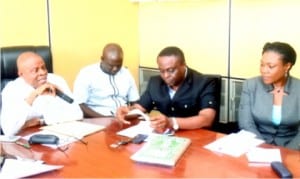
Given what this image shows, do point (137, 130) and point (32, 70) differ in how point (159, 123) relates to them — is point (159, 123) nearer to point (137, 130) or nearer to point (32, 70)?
point (137, 130)

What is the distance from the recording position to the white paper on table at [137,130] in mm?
2150

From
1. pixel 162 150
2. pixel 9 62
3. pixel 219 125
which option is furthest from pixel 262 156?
pixel 9 62

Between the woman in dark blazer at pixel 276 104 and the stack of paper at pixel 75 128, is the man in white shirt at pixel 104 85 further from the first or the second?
the woman in dark blazer at pixel 276 104

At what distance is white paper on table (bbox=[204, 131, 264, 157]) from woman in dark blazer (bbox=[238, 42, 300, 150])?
0.50 metres

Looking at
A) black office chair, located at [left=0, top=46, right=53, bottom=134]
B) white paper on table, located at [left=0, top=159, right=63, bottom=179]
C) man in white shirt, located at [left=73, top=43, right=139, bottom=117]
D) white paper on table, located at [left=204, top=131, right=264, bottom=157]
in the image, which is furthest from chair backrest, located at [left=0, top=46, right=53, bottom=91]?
white paper on table, located at [left=204, top=131, right=264, bottom=157]

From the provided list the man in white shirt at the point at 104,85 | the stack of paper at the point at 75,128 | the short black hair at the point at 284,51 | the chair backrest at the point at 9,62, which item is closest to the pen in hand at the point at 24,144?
the stack of paper at the point at 75,128

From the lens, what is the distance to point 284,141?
2559mm

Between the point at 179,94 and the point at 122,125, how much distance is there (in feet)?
1.59

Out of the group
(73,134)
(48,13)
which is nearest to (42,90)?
(73,134)

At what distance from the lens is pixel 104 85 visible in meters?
3.22

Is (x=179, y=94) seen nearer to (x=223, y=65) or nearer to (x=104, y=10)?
(x=223, y=65)

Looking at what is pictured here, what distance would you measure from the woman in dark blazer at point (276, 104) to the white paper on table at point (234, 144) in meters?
0.50

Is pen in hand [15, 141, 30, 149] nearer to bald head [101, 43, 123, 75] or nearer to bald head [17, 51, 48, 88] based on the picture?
bald head [17, 51, 48, 88]

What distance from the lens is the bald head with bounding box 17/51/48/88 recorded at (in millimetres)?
2486
